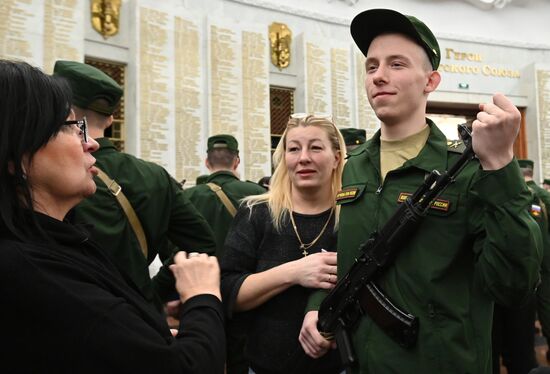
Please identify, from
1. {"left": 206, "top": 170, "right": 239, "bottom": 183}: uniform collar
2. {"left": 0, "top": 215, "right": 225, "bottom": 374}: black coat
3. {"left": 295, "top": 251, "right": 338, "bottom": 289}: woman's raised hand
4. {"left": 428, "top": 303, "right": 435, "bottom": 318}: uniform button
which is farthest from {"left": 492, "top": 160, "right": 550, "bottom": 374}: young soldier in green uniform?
{"left": 0, "top": 215, "right": 225, "bottom": 374}: black coat

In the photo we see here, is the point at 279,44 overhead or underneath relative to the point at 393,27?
overhead

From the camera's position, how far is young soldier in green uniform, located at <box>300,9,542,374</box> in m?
1.28

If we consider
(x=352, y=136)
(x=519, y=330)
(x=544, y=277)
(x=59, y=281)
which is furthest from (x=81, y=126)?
(x=544, y=277)

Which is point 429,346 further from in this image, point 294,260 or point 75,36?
point 75,36

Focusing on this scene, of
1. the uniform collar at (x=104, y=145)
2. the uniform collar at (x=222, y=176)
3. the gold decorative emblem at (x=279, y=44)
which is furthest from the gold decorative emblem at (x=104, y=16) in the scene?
the uniform collar at (x=104, y=145)

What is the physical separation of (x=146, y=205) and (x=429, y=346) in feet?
4.44

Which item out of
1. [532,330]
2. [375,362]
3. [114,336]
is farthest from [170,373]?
[532,330]

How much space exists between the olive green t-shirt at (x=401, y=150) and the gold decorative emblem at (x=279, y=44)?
7.77 metres

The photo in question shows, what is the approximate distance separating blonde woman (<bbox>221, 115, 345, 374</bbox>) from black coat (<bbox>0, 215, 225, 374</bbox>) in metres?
0.83

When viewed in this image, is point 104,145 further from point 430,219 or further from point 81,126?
point 430,219

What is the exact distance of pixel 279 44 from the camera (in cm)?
916

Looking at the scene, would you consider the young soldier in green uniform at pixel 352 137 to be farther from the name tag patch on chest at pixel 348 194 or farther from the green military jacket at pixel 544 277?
the name tag patch on chest at pixel 348 194

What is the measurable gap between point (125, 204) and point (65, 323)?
1289 mm

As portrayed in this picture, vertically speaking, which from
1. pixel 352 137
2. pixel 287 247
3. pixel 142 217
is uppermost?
pixel 352 137
